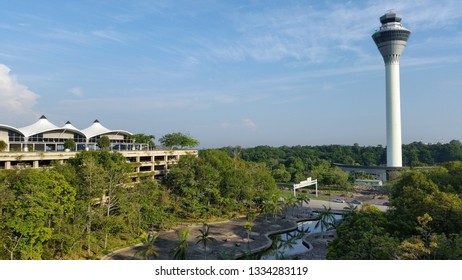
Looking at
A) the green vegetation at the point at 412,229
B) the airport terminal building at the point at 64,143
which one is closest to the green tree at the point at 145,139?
the airport terminal building at the point at 64,143

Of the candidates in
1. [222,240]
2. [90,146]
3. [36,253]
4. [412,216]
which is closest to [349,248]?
[412,216]

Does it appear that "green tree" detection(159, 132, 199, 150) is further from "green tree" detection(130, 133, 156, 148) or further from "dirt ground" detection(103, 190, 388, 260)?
"dirt ground" detection(103, 190, 388, 260)

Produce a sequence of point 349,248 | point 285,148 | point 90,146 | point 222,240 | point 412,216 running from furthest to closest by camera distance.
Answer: point 285,148
point 90,146
point 222,240
point 412,216
point 349,248

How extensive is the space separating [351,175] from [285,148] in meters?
60.3

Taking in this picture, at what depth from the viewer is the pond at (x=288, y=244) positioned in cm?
2725

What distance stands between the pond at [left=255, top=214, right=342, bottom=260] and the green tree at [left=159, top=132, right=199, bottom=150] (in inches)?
808

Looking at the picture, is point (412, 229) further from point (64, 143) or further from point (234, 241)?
point (64, 143)

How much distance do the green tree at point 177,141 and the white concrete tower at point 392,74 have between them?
44.7 m

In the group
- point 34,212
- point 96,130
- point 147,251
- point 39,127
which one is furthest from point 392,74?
point 34,212

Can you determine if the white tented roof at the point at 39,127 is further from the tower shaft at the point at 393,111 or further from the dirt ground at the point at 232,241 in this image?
the tower shaft at the point at 393,111

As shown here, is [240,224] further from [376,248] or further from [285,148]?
[285,148]

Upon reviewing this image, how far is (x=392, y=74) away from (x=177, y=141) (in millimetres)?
48240

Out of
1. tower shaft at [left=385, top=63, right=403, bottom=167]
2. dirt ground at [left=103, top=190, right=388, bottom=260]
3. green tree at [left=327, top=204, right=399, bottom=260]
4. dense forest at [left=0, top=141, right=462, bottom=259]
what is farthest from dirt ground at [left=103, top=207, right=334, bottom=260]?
tower shaft at [left=385, top=63, right=403, bottom=167]

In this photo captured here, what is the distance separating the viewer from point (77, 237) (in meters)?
23.5
